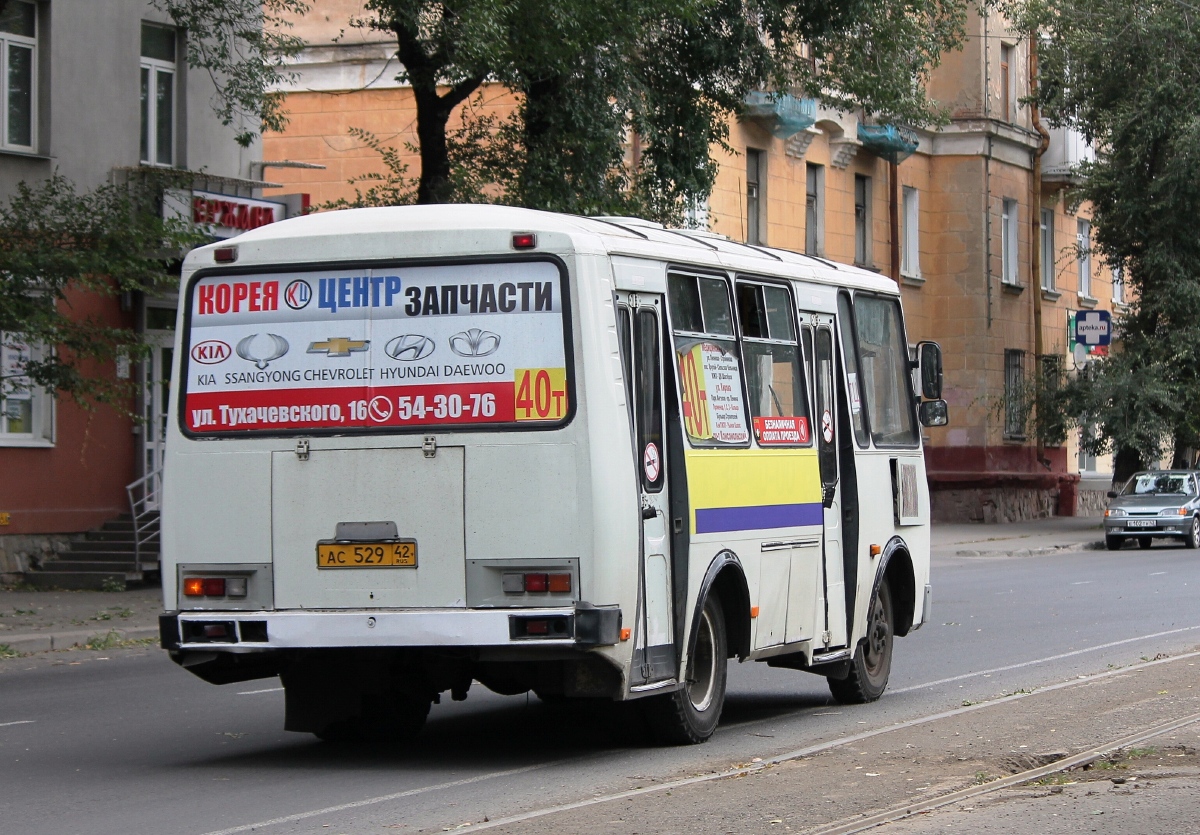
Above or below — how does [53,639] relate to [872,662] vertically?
below

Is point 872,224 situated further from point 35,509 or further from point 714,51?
point 35,509

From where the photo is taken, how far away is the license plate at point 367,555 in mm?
9328

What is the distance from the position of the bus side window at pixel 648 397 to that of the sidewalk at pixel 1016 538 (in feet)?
79.7

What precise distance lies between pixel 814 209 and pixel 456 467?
31.3 metres

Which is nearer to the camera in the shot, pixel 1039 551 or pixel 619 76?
pixel 619 76

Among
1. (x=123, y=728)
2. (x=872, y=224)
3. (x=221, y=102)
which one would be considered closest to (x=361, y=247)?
(x=123, y=728)

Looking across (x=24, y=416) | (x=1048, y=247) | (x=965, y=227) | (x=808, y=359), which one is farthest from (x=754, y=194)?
(x=808, y=359)

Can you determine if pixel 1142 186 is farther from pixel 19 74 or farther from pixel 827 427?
pixel 827 427

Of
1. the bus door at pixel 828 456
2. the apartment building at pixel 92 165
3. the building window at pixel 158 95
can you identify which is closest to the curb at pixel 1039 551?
the apartment building at pixel 92 165

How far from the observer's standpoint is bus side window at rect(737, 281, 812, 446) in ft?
35.9

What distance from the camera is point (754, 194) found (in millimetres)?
37469

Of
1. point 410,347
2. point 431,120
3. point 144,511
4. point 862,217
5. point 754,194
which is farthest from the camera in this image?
point 862,217

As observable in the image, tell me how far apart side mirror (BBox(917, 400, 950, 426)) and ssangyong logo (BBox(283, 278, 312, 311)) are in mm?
5106

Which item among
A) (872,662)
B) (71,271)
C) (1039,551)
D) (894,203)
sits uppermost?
(894,203)
